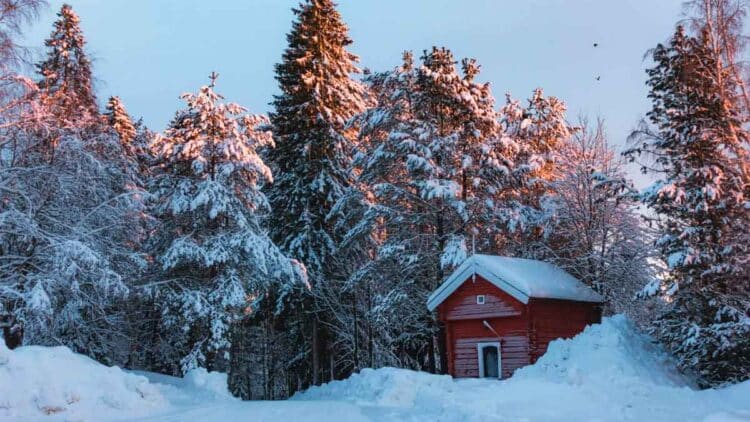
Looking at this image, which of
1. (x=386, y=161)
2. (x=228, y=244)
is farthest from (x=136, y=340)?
(x=386, y=161)

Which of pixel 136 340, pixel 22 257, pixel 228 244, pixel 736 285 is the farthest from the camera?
pixel 136 340

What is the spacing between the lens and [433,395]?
1397 cm

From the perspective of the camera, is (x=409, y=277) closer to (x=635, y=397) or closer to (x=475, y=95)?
(x=475, y=95)

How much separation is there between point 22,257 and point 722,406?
55.5 feet

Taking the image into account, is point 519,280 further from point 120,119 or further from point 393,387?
point 120,119

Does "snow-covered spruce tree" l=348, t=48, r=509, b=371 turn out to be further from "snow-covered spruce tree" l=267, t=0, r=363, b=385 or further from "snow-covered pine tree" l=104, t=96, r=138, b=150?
"snow-covered pine tree" l=104, t=96, r=138, b=150

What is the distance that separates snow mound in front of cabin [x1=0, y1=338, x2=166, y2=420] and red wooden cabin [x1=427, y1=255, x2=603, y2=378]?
10254 millimetres

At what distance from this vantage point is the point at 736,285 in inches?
665

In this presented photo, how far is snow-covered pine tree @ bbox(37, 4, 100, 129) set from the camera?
21.7 m

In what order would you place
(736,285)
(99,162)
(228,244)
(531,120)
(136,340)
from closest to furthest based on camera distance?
(736,285)
(99,162)
(228,244)
(136,340)
(531,120)

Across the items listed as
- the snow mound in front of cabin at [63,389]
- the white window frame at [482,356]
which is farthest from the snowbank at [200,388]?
the white window frame at [482,356]

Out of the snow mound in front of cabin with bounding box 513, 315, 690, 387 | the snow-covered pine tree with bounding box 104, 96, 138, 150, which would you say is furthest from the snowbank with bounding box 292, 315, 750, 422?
the snow-covered pine tree with bounding box 104, 96, 138, 150

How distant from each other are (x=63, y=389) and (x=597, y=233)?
2103 centimetres

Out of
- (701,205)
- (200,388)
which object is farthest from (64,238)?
(701,205)
